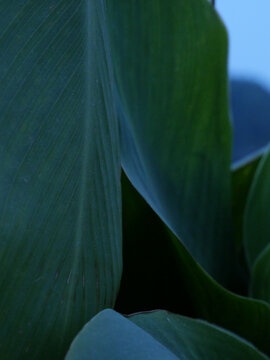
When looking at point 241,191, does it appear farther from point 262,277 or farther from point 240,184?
point 262,277

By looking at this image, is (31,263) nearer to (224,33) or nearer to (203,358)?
(203,358)

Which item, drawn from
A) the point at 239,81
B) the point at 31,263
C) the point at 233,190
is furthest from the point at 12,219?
the point at 239,81

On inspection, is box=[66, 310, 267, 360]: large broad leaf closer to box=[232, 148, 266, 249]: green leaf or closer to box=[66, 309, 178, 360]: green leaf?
box=[66, 309, 178, 360]: green leaf

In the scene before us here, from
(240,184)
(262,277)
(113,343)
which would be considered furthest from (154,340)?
(240,184)

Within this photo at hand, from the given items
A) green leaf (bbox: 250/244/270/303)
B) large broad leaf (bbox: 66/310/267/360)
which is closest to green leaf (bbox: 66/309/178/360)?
large broad leaf (bbox: 66/310/267/360)

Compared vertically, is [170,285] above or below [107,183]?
below

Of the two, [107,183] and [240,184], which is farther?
[240,184]

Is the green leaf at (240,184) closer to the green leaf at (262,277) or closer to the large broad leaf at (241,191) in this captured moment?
the large broad leaf at (241,191)
